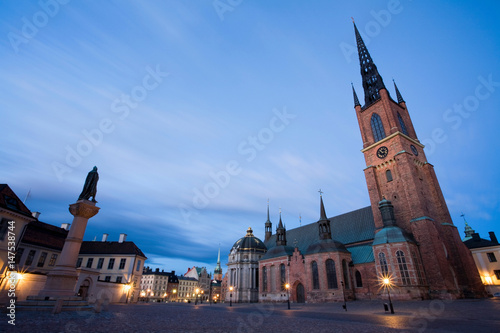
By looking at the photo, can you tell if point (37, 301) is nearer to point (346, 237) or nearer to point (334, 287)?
point (334, 287)

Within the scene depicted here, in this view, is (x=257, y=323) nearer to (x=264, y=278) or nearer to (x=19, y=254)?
(x=19, y=254)

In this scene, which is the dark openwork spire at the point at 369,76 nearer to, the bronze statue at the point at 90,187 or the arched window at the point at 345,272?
the arched window at the point at 345,272

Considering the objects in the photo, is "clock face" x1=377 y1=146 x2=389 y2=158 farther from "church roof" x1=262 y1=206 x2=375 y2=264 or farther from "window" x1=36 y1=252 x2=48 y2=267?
"window" x1=36 y1=252 x2=48 y2=267

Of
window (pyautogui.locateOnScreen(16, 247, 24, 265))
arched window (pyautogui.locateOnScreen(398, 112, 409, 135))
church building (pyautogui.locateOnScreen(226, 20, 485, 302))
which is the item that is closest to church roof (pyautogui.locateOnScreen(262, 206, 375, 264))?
church building (pyautogui.locateOnScreen(226, 20, 485, 302))

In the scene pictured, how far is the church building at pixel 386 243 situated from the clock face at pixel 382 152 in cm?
17

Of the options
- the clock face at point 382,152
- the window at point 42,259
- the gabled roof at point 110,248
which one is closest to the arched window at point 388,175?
the clock face at point 382,152

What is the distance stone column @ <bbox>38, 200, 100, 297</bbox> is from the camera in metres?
14.7

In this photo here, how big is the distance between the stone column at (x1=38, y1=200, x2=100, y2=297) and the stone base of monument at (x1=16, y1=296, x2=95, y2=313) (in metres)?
0.38

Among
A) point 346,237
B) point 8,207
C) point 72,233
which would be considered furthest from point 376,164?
point 8,207

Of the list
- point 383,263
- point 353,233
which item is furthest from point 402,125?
point 383,263

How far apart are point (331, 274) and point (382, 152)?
2122cm

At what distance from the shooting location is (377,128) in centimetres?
4312

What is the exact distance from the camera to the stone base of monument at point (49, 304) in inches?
512

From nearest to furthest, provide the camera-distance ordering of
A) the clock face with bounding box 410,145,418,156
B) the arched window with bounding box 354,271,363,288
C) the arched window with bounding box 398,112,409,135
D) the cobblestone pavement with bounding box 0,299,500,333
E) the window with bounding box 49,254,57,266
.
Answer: the cobblestone pavement with bounding box 0,299,500,333 → the window with bounding box 49,254,57,266 → the arched window with bounding box 354,271,363,288 → the clock face with bounding box 410,145,418,156 → the arched window with bounding box 398,112,409,135
